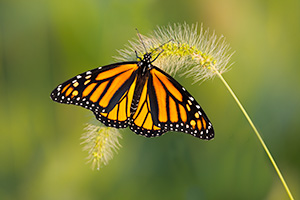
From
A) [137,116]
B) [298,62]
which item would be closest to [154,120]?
[137,116]

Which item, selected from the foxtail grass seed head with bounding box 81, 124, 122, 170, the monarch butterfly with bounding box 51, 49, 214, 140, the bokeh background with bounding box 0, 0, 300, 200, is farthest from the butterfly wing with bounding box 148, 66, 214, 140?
the bokeh background with bounding box 0, 0, 300, 200

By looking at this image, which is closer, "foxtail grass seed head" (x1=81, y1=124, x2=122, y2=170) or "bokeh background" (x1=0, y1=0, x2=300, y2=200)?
"foxtail grass seed head" (x1=81, y1=124, x2=122, y2=170)

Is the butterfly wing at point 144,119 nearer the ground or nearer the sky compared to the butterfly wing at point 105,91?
nearer the ground

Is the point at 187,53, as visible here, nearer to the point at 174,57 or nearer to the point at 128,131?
the point at 174,57

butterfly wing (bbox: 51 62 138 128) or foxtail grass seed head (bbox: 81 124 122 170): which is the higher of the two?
butterfly wing (bbox: 51 62 138 128)

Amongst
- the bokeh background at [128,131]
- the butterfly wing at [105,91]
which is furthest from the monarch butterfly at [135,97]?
the bokeh background at [128,131]

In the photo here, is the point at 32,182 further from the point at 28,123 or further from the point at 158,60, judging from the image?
the point at 158,60

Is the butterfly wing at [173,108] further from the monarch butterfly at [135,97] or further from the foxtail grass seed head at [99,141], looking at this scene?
the foxtail grass seed head at [99,141]

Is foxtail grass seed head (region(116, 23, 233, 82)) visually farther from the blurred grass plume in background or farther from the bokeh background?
the bokeh background
